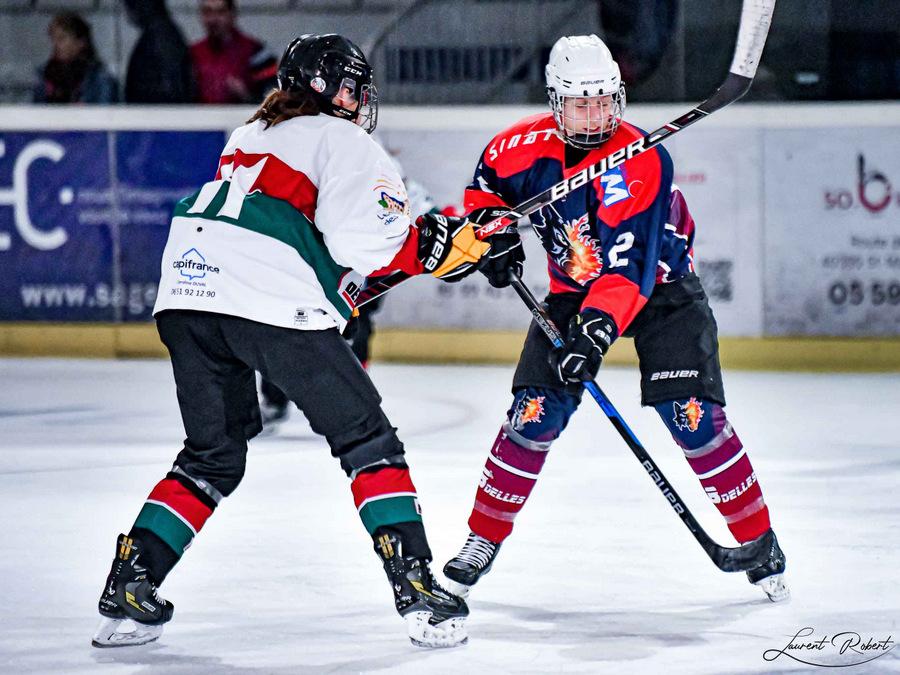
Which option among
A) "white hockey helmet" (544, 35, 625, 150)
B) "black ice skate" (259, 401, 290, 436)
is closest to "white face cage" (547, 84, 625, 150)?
"white hockey helmet" (544, 35, 625, 150)

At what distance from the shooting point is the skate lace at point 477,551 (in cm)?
333

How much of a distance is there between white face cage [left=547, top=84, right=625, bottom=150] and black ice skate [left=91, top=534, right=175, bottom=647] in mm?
1164

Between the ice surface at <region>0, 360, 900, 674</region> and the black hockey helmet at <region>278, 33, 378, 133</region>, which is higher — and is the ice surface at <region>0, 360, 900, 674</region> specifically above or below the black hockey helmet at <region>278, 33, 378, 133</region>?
below

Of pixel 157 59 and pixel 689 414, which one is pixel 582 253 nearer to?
pixel 689 414

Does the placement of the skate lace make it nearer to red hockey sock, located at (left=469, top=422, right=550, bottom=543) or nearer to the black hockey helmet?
red hockey sock, located at (left=469, top=422, right=550, bottom=543)

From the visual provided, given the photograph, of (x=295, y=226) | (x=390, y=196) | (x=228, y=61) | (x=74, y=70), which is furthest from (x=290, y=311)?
(x=74, y=70)

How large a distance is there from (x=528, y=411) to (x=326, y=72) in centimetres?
84

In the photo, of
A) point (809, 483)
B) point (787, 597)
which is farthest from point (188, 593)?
point (809, 483)

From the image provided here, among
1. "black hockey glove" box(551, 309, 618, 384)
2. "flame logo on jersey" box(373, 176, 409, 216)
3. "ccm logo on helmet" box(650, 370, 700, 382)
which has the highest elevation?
"flame logo on jersey" box(373, 176, 409, 216)

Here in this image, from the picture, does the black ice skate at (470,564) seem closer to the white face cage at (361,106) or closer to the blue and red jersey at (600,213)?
the blue and red jersey at (600,213)

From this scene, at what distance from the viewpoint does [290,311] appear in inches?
111

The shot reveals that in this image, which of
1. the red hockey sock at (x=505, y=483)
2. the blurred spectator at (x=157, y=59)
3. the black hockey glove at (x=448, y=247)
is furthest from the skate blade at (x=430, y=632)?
the blurred spectator at (x=157, y=59)

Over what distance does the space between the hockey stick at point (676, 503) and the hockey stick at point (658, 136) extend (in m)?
0.17

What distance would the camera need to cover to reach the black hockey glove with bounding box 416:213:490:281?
297cm
